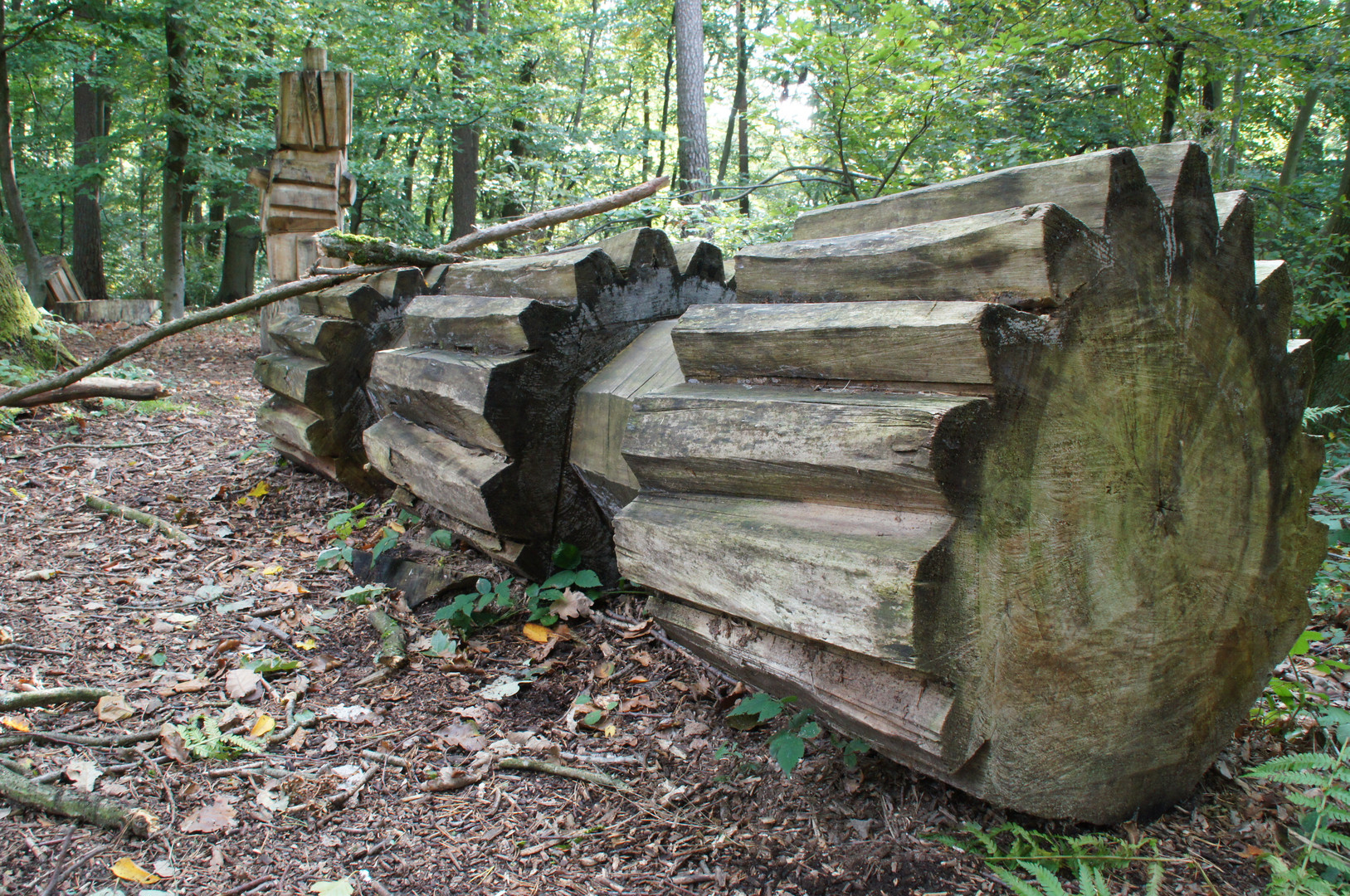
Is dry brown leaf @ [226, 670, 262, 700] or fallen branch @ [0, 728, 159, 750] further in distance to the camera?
dry brown leaf @ [226, 670, 262, 700]

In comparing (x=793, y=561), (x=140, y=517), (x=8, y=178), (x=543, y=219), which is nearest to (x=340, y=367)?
(x=140, y=517)

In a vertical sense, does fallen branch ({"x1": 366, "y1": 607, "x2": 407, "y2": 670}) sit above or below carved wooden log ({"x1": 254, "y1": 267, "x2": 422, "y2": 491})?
below

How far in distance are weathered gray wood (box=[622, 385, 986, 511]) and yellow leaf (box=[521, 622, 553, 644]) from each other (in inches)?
38.8

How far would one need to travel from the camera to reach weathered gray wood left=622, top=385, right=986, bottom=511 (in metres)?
1.45

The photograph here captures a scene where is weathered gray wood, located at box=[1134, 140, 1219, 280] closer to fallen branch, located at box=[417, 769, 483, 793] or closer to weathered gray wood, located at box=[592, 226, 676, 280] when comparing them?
weathered gray wood, located at box=[592, 226, 676, 280]

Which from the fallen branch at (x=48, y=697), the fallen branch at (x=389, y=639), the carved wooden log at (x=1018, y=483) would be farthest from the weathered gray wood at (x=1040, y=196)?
the fallen branch at (x=48, y=697)

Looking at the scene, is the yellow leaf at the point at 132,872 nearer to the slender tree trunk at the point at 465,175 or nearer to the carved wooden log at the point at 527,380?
the carved wooden log at the point at 527,380

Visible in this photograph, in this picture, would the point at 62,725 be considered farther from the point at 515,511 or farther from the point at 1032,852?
the point at 1032,852

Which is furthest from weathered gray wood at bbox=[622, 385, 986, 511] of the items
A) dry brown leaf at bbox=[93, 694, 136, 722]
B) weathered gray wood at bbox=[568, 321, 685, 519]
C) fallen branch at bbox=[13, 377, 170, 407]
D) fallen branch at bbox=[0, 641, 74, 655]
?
fallen branch at bbox=[13, 377, 170, 407]

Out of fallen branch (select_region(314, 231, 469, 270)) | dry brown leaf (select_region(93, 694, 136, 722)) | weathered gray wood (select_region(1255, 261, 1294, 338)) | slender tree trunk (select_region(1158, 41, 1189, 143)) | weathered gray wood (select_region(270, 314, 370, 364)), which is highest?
slender tree trunk (select_region(1158, 41, 1189, 143))

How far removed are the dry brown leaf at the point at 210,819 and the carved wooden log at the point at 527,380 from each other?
3.71ft

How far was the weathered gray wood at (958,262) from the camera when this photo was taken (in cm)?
145

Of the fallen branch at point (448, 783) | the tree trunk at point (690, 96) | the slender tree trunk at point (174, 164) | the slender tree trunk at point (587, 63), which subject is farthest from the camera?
the slender tree trunk at point (587, 63)

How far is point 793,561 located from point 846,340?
1.51 ft
